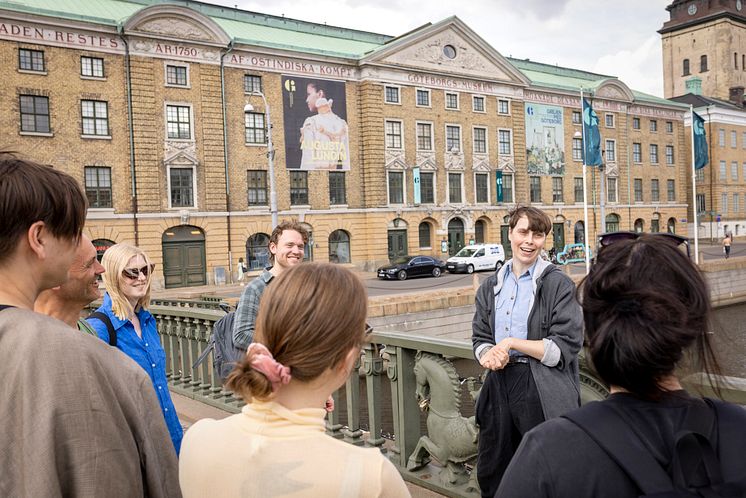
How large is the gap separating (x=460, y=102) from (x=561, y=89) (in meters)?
10.7

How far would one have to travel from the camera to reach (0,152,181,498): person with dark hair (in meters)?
1.74

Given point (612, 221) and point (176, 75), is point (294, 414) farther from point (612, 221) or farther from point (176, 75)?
point (612, 221)

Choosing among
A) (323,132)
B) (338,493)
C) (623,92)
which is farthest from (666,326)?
(623,92)

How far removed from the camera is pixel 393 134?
4106cm

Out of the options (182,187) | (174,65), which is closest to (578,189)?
(182,187)

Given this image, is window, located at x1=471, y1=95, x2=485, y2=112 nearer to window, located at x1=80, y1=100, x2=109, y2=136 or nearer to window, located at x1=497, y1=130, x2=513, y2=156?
window, located at x1=497, y1=130, x2=513, y2=156

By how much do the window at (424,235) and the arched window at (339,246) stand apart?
19.2ft

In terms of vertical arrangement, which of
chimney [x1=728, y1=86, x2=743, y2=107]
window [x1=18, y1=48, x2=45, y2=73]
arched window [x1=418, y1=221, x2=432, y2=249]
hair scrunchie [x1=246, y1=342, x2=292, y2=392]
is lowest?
hair scrunchie [x1=246, y1=342, x2=292, y2=392]

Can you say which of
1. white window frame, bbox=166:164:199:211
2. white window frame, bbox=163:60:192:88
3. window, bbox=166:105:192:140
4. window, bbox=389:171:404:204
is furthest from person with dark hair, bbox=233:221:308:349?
window, bbox=389:171:404:204

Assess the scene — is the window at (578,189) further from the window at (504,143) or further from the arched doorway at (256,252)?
the arched doorway at (256,252)

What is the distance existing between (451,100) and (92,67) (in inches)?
909

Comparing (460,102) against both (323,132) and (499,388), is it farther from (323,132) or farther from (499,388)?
(499,388)

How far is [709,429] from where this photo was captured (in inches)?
59.2

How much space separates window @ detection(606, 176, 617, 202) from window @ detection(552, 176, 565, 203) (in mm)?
5743
